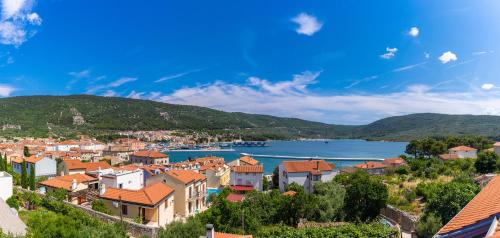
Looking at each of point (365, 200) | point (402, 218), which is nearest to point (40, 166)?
point (365, 200)

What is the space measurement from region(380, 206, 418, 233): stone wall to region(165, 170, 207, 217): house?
14453mm

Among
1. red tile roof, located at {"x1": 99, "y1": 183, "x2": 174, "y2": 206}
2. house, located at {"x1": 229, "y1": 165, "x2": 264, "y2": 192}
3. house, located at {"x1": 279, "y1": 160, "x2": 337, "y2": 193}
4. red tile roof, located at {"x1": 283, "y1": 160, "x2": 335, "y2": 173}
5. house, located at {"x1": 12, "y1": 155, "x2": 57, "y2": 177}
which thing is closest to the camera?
red tile roof, located at {"x1": 99, "y1": 183, "x2": 174, "y2": 206}

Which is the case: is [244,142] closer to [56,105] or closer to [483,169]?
[56,105]

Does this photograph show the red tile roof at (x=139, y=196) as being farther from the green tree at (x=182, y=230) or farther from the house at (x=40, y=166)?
the house at (x=40, y=166)

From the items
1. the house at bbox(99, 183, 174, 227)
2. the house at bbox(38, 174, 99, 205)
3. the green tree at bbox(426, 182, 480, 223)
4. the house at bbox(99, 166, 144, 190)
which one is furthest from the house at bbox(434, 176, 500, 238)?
the house at bbox(99, 166, 144, 190)

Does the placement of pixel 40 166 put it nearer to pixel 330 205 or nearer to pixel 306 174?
pixel 306 174

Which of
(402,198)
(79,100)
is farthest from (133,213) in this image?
(79,100)

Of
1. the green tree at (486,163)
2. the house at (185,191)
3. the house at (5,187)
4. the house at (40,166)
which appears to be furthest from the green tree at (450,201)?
the house at (40,166)

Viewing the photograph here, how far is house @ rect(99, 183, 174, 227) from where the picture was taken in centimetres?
2075

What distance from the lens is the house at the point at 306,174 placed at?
38.0m

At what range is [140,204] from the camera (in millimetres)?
20641

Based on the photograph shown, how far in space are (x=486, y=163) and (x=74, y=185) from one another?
1543 inches

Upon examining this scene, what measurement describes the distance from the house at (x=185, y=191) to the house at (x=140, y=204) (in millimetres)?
Answer: 4194

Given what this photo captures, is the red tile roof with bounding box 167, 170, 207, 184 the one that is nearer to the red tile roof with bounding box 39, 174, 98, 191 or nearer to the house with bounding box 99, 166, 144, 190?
the house with bounding box 99, 166, 144, 190
